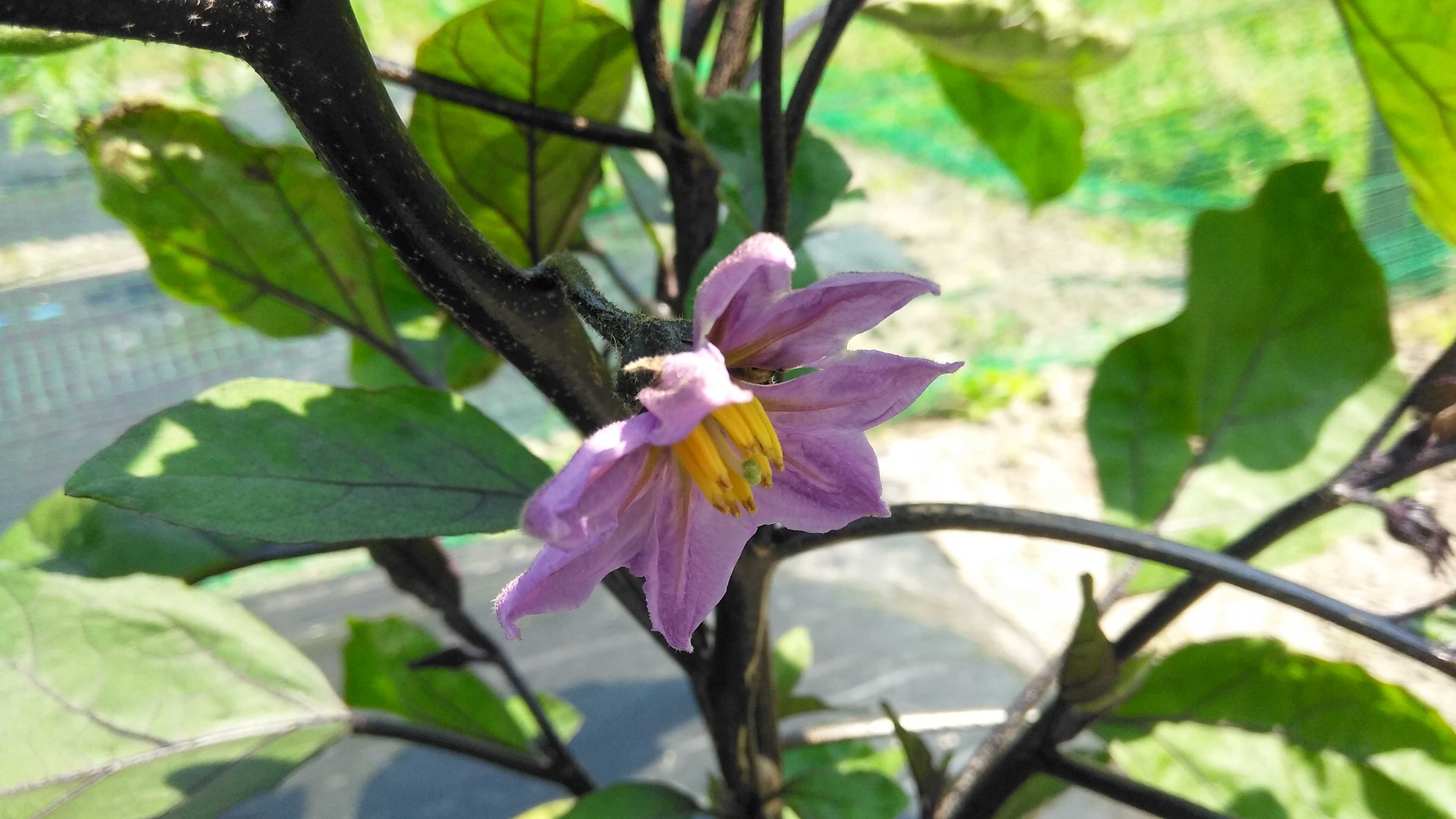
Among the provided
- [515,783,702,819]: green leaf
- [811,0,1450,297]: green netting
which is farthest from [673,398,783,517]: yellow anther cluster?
[811,0,1450,297]: green netting

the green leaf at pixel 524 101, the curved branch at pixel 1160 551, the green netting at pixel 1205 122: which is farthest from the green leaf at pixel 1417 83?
the green netting at pixel 1205 122

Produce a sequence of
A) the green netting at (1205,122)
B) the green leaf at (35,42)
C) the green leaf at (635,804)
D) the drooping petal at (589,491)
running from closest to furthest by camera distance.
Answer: the drooping petal at (589,491) → the green leaf at (35,42) → the green leaf at (635,804) → the green netting at (1205,122)

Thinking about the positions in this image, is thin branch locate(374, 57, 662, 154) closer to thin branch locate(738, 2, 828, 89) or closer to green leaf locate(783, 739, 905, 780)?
thin branch locate(738, 2, 828, 89)

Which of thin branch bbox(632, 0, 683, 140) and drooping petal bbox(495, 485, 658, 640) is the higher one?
thin branch bbox(632, 0, 683, 140)

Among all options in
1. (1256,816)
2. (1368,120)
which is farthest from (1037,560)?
(1368,120)

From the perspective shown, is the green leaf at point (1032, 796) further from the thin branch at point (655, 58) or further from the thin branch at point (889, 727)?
the thin branch at point (655, 58)

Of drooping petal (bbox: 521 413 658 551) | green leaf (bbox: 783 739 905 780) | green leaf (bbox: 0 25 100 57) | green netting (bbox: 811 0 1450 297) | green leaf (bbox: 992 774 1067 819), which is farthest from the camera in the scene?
green netting (bbox: 811 0 1450 297)

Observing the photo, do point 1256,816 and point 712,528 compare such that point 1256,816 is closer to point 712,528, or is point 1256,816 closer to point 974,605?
point 712,528

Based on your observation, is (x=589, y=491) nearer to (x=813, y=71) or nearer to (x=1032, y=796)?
(x=813, y=71)
